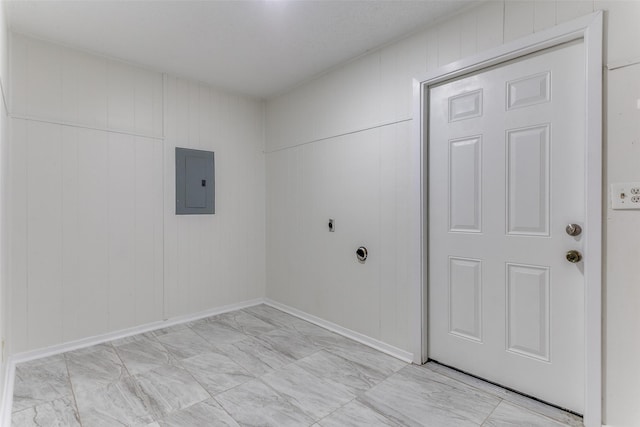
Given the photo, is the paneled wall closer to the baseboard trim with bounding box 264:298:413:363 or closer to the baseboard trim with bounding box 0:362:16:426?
the baseboard trim with bounding box 264:298:413:363

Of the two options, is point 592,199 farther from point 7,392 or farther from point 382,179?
point 7,392

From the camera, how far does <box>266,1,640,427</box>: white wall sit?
5.30ft

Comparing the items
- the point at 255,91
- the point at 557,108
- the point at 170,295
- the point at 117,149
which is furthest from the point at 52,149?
the point at 557,108

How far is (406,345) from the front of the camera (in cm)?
251

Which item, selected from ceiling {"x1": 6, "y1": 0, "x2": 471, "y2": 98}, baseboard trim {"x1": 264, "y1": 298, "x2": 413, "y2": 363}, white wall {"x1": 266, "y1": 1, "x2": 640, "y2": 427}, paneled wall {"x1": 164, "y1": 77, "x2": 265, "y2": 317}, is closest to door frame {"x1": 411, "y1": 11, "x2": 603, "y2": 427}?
white wall {"x1": 266, "y1": 1, "x2": 640, "y2": 427}

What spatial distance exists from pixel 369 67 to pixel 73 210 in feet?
9.01

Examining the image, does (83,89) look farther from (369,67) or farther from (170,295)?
(369,67)

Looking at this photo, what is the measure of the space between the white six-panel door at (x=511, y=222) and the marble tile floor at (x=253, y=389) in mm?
234

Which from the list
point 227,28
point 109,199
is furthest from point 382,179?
point 109,199

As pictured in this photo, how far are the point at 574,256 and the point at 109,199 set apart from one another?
136 inches

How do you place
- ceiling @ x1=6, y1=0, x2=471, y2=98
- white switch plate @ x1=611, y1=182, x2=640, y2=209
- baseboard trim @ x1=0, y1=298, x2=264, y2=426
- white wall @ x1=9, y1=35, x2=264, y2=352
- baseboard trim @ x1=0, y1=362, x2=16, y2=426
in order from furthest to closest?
white wall @ x1=9, y1=35, x2=264, y2=352, ceiling @ x1=6, y1=0, x2=471, y2=98, baseboard trim @ x1=0, y1=298, x2=264, y2=426, baseboard trim @ x1=0, y1=362, x2=16, y2=426, white switch plate @ x1=611, y1=182, x2=640, y2=209

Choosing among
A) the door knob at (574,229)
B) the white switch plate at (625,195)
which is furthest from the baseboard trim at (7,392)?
the white switch plate at (625,195)

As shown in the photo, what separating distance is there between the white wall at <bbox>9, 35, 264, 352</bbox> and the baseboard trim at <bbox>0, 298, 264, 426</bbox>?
5 centimetres

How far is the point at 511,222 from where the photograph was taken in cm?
204
